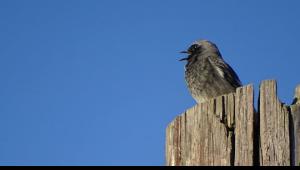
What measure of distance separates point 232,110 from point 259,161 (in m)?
0.55

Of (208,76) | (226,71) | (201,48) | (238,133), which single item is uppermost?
(201,48)

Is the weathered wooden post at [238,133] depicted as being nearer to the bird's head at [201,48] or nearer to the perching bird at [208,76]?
the perching bird at [208,76]

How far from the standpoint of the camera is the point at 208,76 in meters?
11.7

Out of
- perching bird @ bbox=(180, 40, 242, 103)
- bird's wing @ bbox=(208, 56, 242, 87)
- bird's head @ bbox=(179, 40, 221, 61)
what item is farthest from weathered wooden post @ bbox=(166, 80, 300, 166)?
bird's head @ bbox=(179, 40, 221, 61)

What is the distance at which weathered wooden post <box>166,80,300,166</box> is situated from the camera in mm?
4477

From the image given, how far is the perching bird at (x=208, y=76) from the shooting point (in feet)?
37.5

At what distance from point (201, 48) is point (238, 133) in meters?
8.62

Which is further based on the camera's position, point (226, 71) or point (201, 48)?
point (201, 48)

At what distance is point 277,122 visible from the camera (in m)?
4.51

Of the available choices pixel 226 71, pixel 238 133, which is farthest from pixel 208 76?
pixel 238 133

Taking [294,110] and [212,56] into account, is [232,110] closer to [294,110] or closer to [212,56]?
[294,110]

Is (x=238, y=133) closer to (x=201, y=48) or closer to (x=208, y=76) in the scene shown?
(x=208, y=76)

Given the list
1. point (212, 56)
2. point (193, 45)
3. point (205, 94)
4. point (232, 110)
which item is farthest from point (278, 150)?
point (193, 45)

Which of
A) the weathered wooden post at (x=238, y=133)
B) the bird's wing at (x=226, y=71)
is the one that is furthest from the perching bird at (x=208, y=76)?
the weathered wooden post at (x=238, y=133)
